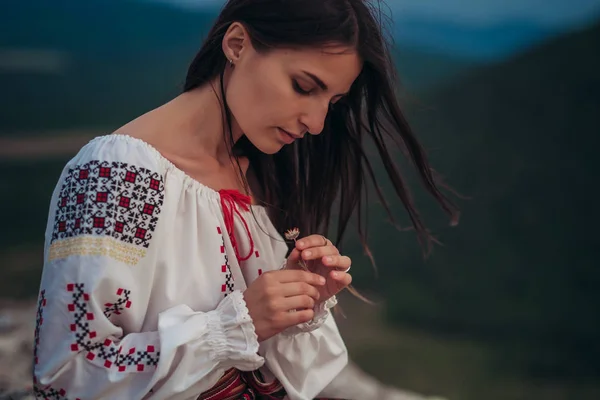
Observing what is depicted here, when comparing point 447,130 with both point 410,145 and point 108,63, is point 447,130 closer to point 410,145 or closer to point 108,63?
point 108,63

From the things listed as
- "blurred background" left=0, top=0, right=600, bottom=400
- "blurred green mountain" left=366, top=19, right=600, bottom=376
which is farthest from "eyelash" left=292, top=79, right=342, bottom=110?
"blurred green mountain" left=366, top=19, right=600, bottom=376

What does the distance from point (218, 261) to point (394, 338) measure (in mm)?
2233

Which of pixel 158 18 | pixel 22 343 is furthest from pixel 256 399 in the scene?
pixel 158 18

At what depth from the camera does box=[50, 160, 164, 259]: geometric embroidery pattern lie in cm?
119

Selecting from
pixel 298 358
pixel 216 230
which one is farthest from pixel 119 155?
pixel 298 358

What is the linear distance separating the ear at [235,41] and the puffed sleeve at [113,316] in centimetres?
27

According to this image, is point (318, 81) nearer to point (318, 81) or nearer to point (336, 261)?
point (318, 81)

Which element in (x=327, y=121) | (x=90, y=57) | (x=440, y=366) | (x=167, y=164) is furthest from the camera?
(x=90, y=57)

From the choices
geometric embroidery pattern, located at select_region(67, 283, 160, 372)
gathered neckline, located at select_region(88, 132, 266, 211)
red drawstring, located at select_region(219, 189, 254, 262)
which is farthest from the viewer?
red drawstring, located at select_region(219, 189, 254, 262)

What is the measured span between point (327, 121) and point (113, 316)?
61 centimetres

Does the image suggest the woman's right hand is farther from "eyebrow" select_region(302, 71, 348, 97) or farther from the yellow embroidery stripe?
"eyebrow" select_region(302, 71, 348, 97)

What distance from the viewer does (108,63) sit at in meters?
4.38

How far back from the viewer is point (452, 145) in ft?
14.7

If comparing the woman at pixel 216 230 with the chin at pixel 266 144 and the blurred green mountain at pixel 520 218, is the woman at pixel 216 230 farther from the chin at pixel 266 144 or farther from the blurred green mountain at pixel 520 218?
the blurred green mountain at pixel 520 218
